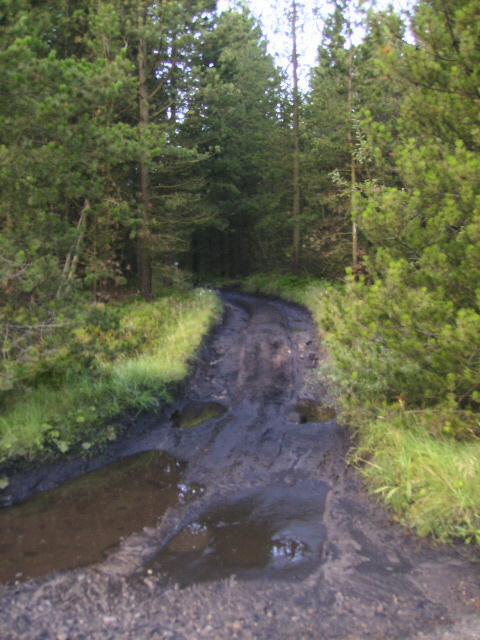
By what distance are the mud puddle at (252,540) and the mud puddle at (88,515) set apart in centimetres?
57

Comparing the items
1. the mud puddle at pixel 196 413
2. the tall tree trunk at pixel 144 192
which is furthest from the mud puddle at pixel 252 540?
the tall tree trunk at pixel 144 192

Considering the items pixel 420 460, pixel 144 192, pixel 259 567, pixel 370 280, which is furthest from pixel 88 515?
pixel 144 192

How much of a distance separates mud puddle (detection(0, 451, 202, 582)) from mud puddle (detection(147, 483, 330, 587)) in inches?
22.5

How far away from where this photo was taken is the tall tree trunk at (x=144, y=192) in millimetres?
14797

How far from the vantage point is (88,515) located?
5.64 metres

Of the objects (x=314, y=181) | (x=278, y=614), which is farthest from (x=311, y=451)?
(x=314, y=181)

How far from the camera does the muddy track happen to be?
3.71 meters

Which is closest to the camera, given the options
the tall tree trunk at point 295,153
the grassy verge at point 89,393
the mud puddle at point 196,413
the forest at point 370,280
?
the forest at point 370,280

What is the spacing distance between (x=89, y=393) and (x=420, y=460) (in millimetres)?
4772

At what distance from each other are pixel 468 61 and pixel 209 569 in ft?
18.4

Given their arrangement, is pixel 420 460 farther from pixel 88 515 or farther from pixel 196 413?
pixel 196 413

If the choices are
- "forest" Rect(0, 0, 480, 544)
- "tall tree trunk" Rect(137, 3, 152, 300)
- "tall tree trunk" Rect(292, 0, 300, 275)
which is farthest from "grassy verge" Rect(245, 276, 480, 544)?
"tall tree trunk" Rect(292, 0, 300, 275)

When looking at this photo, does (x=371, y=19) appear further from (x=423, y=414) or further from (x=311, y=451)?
(x=311, y=451)

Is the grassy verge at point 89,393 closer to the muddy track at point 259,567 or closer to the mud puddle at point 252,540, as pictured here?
the muddy track at point 259,567
